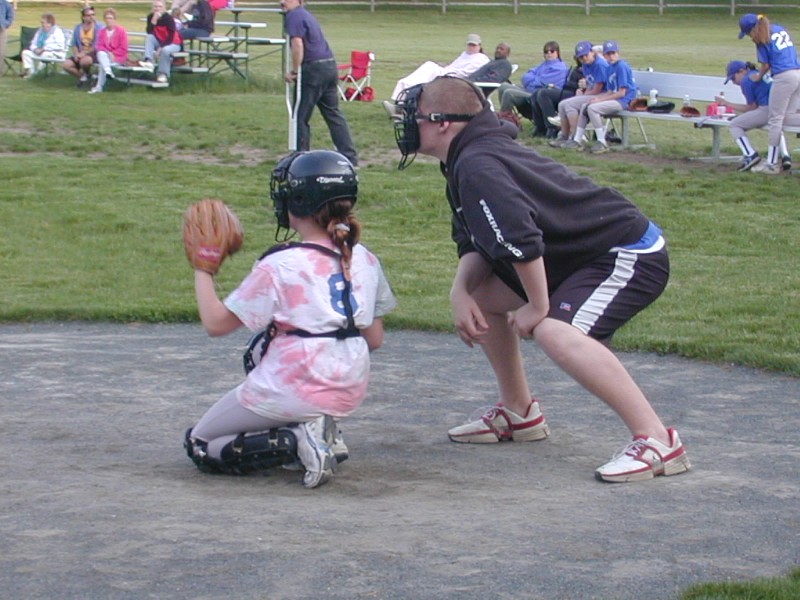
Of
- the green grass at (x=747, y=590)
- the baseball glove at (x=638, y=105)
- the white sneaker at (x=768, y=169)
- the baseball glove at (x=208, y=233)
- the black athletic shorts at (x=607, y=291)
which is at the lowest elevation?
the white sneaker at (x=768, y=169)

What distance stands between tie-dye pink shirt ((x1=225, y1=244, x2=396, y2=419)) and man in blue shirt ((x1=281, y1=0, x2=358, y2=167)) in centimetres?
980

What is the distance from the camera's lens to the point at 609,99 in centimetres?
1770

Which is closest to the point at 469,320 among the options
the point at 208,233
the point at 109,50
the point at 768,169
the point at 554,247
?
the point at 554,247

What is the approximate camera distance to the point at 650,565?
13.5ft

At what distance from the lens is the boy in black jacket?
16.4ft

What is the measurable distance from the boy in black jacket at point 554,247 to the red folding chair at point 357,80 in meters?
18.7

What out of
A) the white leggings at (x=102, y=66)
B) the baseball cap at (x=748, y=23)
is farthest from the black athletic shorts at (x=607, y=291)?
the white leggings at (x=102, y=66)

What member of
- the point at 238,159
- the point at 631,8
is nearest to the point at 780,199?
the point at 238,159

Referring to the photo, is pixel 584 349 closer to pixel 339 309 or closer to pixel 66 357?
pixel 339 309

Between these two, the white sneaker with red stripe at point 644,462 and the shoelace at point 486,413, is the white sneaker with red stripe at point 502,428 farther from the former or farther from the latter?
the white sneaker with red stripe at point 644,462

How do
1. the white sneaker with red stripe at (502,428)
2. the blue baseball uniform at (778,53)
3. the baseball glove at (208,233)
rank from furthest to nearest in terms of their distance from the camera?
the blue baseball uniform at (778,53)
the white sneaker with red stripe at (502,428)
the baseball glove at (208,233)

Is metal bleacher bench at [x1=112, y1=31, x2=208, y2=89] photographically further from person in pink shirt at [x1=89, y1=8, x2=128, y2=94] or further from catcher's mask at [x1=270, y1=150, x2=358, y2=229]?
catcher's mask at [x1=270, y1=150, x2=358, y2=229]

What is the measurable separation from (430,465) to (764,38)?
11.2m

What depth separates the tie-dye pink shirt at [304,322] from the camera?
4.96 meters
